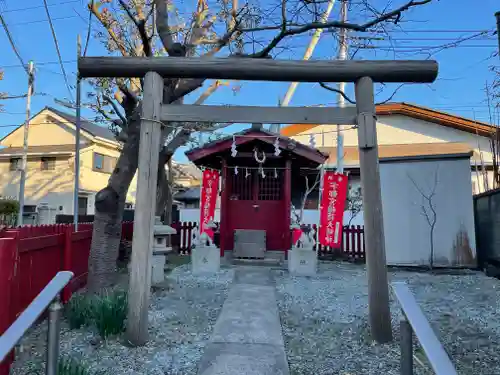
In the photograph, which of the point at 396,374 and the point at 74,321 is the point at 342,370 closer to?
the point at 396,374

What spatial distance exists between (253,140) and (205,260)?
138 inches

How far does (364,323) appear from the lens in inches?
198

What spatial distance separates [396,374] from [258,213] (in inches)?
316

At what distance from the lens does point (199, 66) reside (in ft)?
15.0

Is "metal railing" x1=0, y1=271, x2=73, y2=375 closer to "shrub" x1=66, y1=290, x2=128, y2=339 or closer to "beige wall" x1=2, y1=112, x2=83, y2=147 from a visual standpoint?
"shrub" x1=66, y1=290, x2=128, y2=339

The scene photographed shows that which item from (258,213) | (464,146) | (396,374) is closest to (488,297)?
(396,374)

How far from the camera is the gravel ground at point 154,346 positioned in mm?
3631

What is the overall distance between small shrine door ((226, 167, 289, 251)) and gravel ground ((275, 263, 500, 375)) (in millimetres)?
2556

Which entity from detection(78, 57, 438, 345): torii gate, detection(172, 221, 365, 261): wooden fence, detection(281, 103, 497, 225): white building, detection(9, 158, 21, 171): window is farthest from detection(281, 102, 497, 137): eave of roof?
detection(9, 158, 21, 171): window

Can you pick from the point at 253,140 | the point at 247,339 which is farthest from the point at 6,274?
the point at 253,140

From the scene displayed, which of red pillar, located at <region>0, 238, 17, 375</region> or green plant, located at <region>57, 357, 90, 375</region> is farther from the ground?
red pillar, located at <region>0, 238, 17, 375</region>

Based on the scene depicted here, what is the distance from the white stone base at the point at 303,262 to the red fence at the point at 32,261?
4670 mm

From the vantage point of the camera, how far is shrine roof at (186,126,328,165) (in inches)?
403

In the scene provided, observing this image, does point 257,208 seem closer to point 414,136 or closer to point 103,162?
point 414,136
